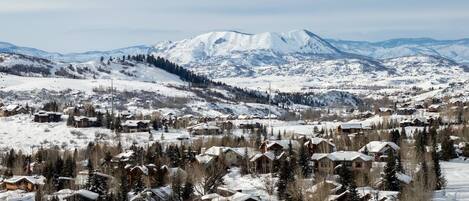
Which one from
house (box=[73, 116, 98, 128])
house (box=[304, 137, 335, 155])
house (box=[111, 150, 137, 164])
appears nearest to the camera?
house (box=[111, 150, 137, 164])

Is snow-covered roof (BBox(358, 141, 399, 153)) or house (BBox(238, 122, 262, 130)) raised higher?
snow-covered roof (BBox(358, 141, 399, 153))

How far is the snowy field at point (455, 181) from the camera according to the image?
60000 mm

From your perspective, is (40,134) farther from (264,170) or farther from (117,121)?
(264,170)

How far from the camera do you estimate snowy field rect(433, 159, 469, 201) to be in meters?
60.0

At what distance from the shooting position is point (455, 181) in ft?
227

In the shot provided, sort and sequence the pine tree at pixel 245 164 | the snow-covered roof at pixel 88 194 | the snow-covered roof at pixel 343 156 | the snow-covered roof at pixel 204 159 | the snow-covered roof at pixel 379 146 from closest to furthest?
the snow-covered roof at pixel 88 194
the snow-covered roof at pixel 343 156
the snow-covered roof at pixel 204 159
the pine tree at pixel 245 164
the snow-covered roof at pixel 379 146

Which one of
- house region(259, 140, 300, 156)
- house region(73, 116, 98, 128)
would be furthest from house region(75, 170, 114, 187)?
house region(73, 116, 98, 128)

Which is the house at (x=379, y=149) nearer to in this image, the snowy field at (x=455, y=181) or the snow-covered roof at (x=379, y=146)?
the snow-covered roof at (x=379, y=146)

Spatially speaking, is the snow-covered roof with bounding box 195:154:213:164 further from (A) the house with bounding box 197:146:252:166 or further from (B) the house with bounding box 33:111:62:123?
(B) the house with bounding box 33:111:62:123

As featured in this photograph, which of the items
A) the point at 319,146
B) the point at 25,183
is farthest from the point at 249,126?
the point at 25,183

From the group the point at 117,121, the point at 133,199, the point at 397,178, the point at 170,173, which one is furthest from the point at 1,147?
the point at 397,178

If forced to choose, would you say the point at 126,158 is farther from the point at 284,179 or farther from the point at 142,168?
the point at 284,179

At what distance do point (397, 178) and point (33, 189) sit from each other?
36.8m

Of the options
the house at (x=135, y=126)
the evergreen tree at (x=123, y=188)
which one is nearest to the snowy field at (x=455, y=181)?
the evergreen tree at (x=123, y=188)
